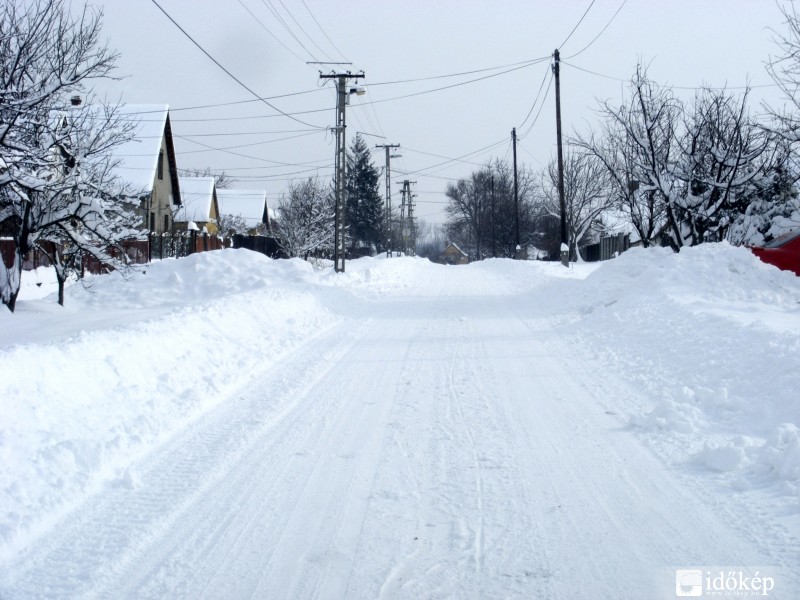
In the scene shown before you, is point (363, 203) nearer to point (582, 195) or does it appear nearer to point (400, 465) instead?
point (582, 195)

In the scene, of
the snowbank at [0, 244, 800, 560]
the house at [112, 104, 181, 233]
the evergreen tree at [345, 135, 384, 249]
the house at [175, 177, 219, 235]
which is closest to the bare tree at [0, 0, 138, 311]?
the snowbank at [0, 244, 800, 560]

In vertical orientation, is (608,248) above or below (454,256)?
below

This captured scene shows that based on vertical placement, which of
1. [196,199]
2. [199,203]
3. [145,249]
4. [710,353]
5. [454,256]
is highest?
[196,199]

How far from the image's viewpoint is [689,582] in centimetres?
391

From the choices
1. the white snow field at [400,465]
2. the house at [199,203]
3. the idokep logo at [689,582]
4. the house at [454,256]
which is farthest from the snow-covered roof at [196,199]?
the house at [454,256]

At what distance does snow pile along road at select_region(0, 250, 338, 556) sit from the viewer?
5.20 metres

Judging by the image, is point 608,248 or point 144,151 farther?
point 608,248

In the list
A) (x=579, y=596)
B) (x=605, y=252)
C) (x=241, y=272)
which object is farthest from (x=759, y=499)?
(x=605, y=252)

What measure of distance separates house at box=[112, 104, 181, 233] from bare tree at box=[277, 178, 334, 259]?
8.91 m

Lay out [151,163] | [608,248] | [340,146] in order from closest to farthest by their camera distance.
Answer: [340,146] < [151,163] < [608,248]

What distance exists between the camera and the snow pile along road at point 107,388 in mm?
5195

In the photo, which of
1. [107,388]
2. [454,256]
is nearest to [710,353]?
[107,388]

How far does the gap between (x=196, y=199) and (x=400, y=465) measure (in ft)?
180

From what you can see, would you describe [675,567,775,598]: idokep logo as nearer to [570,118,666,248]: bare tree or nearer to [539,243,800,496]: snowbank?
[539,243,800,496]: snowbank
